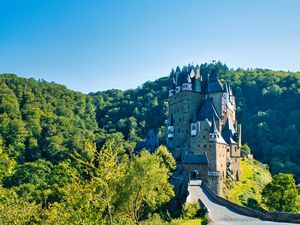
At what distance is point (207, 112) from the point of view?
61875 mm

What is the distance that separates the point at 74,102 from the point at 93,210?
417 feet

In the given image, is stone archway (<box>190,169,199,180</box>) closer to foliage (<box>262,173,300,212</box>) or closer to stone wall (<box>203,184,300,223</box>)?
foliage (<box>262,173,300,212</box>)

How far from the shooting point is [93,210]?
74.9 feet

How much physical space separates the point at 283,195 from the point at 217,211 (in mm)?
14569

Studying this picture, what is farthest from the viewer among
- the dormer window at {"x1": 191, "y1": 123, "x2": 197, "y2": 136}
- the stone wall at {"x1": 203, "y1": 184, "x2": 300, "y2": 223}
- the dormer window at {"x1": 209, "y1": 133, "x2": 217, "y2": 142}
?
the dormer window at {"x1": 191, "y1": 123, "x2": 197, "y2": 136}

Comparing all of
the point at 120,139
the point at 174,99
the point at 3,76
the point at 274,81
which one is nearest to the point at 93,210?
the point at 174,99

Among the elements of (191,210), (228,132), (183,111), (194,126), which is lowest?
(191,210)

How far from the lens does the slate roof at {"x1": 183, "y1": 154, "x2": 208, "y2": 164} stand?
51500mm

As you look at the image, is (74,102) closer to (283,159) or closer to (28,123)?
(28,123)

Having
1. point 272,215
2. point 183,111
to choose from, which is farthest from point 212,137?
point 272,215

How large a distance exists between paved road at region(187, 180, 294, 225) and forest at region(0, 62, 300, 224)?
2.98 meters

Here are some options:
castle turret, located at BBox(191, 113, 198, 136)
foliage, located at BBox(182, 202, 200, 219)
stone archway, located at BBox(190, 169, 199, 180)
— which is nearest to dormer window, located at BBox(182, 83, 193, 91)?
A: castle turret, located at BBox(191, 113, 198, 136)

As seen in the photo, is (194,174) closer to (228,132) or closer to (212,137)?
(212,137)

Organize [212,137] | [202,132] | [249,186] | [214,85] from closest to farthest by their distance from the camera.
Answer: [212,137], [202,132], [249,186], [214,85]
